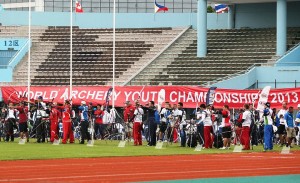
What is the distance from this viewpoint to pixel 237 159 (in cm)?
3309

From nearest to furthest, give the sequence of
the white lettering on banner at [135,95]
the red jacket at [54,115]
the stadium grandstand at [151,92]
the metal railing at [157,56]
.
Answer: the stadium grandstand at [151,92] → the red jacket at [54,115] → the white lettering on banner at [135,95] → the metal railing at [157,56]

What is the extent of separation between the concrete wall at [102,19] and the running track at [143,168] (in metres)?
42.1

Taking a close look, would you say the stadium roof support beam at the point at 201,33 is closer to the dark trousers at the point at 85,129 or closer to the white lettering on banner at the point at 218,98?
the white lettering on banner at the point at 218,98

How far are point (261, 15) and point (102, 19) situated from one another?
11967mm

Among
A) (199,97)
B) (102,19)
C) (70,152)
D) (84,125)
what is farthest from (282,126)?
(102,19)

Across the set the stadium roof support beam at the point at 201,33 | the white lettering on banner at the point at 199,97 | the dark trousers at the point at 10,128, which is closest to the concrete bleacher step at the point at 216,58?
the stadium roof support beam at the point at 201,33

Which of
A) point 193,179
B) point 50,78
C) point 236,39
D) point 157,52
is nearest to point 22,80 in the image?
point 50,78

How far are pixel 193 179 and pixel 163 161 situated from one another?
297 inches

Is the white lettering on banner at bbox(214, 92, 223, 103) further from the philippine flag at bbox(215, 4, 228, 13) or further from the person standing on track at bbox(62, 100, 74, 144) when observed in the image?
the philippine flag at bbox(215, 4, 228, 13)

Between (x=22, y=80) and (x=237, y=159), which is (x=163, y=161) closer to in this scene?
(x=237, y=159)

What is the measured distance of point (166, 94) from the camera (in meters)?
54.3

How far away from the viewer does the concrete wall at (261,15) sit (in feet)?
231

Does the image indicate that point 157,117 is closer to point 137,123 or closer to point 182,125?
point 137,123

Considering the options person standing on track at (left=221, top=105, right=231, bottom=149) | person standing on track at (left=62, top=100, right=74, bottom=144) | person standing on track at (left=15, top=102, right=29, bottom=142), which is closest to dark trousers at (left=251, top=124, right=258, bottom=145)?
person standing on track at (left=221, top=105, right=231, bottom=149)
